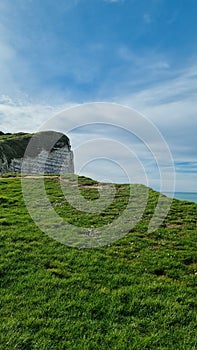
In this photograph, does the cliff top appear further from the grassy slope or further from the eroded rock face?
the grassy slope

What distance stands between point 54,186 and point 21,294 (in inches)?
622

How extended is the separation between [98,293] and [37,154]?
65.6m

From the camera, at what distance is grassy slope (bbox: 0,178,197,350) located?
19.4ft

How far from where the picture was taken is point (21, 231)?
12000 millimetres

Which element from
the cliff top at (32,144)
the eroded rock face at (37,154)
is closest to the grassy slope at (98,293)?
the eroded rock face at (37,154)

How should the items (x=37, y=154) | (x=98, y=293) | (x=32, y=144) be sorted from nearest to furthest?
(x=98, y=293), (x=37, y=154), (x=32, y=144)

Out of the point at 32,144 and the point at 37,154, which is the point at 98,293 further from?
the point at 32,144

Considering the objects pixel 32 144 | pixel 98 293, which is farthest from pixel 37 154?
pixel 98 293

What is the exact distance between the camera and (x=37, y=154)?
7088cm

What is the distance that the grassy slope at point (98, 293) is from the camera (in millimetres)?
5922

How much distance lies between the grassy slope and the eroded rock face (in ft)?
163

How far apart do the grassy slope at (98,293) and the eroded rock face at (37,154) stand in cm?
4969

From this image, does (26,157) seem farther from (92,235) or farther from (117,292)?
(117,292)

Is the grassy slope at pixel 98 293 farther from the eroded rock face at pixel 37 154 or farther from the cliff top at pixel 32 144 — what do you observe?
the cliff top at pixel 32 144
